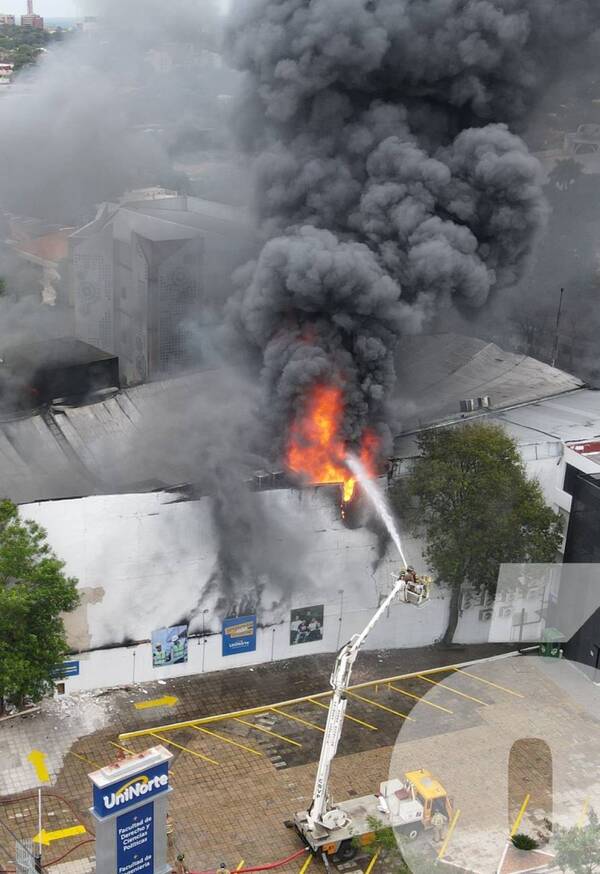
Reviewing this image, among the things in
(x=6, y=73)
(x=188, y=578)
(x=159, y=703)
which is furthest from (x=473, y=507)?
(x=6, y=73)

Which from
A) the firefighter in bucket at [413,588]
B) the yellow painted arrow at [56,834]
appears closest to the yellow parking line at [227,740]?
the yellow painted arrow at [56,834]

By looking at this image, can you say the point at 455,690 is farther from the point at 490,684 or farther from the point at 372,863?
the point at 372,863

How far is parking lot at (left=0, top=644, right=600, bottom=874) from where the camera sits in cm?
2164

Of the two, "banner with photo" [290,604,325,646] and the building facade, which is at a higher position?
the building facade

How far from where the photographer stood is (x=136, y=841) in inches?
712

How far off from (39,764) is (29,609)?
11.5 ft

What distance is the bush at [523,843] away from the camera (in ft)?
70.9

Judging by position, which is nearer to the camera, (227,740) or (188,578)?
(227,740)

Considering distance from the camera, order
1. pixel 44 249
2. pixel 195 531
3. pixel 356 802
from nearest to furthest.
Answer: pixel 356 802 < pixel 195 531 < pixel 44 249

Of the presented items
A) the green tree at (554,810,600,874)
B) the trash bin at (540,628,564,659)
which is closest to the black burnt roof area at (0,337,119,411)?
the trash bin at (540,628,564,659)

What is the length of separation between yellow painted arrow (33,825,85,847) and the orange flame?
34.3 feet

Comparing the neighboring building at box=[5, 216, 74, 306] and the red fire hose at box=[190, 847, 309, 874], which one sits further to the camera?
the neighboring building at box=[5, 216, 74, 306]

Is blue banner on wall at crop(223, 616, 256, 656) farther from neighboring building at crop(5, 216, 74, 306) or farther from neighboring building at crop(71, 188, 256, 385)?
neighboring building at crop(5, 216, 74, 306)

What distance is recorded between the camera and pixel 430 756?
24828mm
